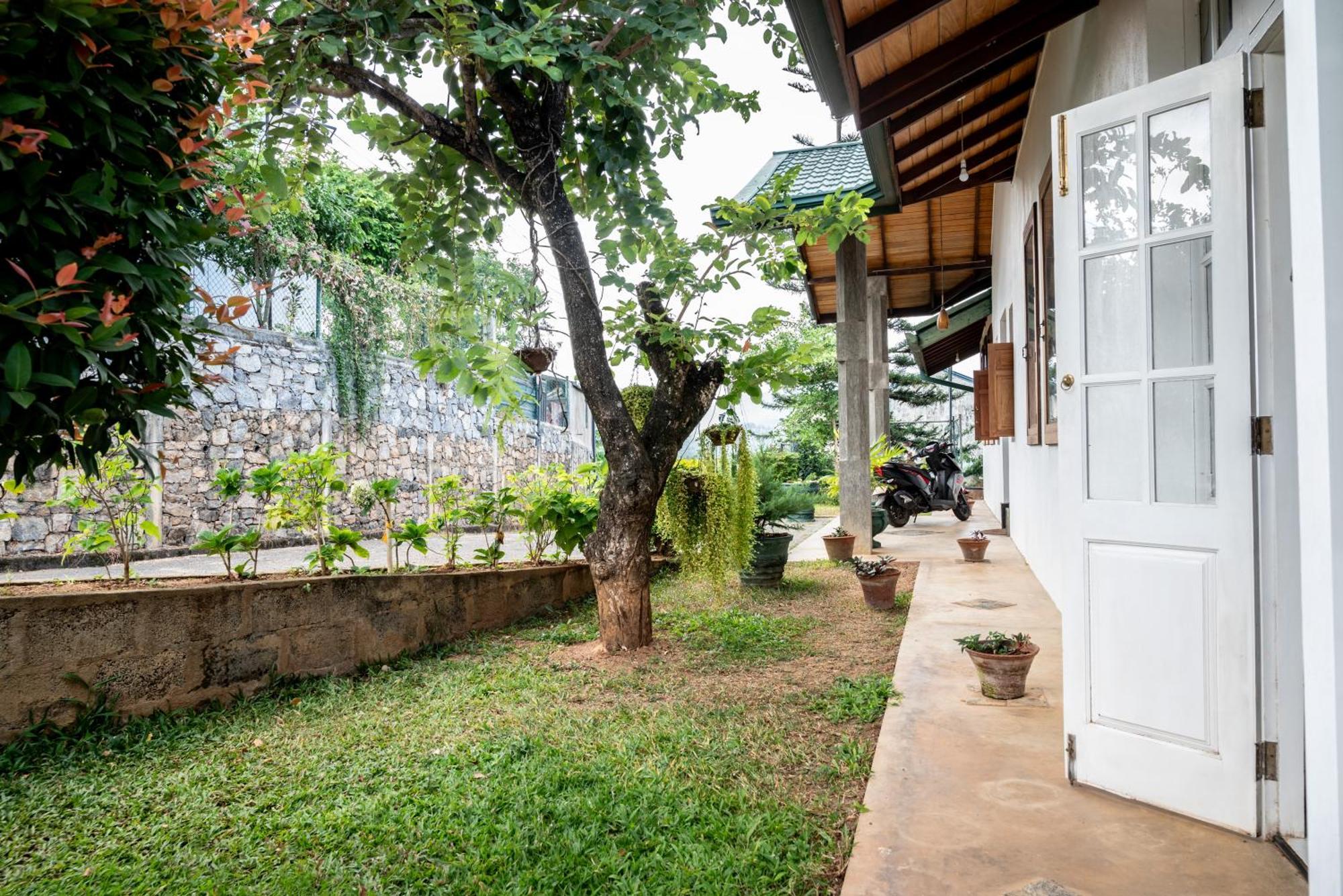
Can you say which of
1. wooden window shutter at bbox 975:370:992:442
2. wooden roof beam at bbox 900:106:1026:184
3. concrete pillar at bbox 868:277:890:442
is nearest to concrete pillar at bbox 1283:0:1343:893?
wooden roof beam at bbox 900:106:1026:184

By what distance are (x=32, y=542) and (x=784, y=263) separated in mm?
6413

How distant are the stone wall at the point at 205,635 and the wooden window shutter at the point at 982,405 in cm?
457

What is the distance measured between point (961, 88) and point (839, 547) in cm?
364

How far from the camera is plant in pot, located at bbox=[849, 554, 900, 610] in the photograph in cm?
461

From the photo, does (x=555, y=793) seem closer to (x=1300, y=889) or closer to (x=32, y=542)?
(x=1300, y=889)

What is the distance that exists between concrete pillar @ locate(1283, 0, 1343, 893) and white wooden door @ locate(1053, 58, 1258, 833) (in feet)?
2.10

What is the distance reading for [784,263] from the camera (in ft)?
11.6

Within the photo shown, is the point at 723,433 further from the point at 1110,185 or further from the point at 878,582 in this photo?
the point at 1110,185

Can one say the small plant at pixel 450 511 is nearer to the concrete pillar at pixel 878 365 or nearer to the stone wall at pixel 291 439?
the stone wall at pixel 291 439

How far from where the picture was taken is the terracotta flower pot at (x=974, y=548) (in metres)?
6.28

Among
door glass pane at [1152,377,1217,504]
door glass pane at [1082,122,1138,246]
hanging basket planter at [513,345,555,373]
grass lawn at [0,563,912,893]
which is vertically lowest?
grass lawn at [0,563,912,893]

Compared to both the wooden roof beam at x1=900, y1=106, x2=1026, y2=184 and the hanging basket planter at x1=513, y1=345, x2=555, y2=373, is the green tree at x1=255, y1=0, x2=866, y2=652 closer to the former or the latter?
the hanging basket planter at x1=513, y1=345, x2=555, y2=373

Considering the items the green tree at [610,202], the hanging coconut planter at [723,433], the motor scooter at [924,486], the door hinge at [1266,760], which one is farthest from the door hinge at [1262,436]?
the motor scooter at [924,486]

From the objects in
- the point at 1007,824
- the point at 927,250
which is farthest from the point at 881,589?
the point at 927,250
